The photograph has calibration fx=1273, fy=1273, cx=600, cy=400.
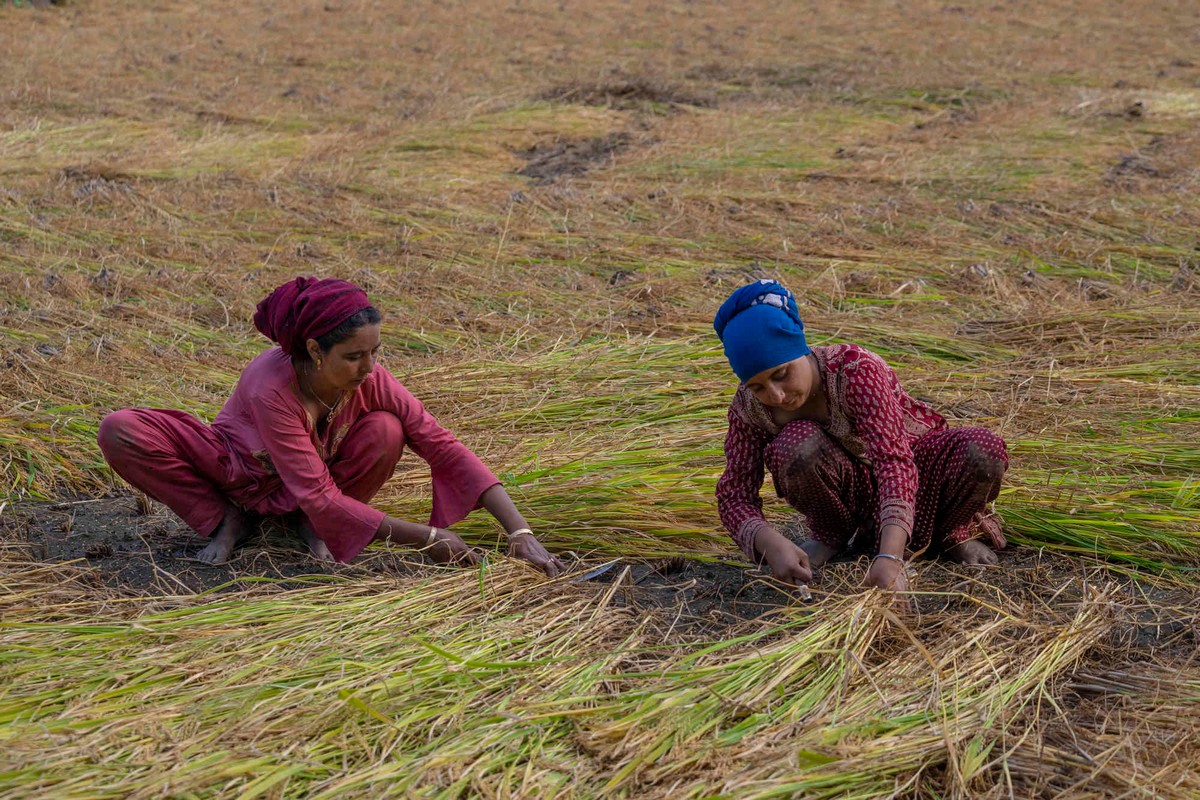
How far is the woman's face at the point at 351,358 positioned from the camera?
8.95 feet

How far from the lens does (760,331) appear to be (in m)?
2.47

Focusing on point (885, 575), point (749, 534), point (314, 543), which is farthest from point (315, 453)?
point (885, 575)

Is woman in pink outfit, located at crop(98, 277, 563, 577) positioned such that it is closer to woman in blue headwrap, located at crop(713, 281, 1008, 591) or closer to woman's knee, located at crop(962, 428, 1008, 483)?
woman in blue headwrap, located at crop(713, 281, 1008, 591)

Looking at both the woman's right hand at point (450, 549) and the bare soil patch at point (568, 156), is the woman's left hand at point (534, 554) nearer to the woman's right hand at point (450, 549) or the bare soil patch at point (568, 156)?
the woman's right hand at point (450, 549)

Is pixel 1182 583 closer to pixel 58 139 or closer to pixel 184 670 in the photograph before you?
pixel 184 670

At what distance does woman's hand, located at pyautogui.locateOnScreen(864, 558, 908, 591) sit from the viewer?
2515 millimetres

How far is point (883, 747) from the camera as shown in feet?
6.68

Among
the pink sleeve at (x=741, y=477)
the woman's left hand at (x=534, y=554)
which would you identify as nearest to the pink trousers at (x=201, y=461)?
the woman's left hand at (x=534, y=554)

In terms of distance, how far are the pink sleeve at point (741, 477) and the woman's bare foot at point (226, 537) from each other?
1.17m

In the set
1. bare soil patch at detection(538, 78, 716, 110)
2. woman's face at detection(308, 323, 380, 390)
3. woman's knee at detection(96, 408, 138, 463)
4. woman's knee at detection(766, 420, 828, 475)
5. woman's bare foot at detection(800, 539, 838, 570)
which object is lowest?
woman's bare foot at detection(800, 539, 838, 570)

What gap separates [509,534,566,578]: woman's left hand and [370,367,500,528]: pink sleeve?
0.50ft

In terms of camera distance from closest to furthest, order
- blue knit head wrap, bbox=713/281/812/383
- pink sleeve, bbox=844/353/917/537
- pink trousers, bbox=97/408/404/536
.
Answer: blue knit head wrap, bbox=713/281/812/383
pink sleeve, bbox=844/353/917/537
pink trousers, bbox=97/408/404/536

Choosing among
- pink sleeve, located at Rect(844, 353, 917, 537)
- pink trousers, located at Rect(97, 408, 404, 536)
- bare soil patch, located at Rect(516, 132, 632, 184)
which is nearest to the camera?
pink sleeve, located at Rect(844, 353, 917, 537)

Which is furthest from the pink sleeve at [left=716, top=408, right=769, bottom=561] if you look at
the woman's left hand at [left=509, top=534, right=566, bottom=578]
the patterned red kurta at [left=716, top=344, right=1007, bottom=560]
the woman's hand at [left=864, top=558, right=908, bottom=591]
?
the woman's left hand at [left=509, top=534, right=566, bottom=578]
